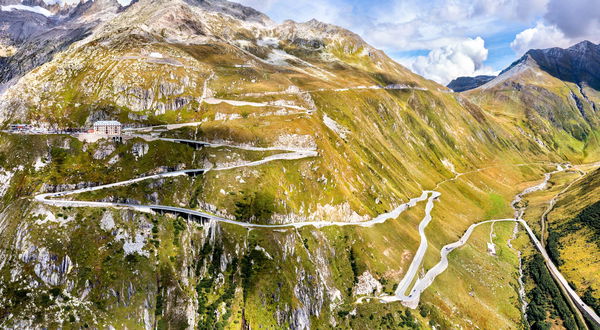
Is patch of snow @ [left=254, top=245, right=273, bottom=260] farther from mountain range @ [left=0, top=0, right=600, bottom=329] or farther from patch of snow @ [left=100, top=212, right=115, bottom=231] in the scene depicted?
patch of snow @ [left=100, top=212, right=115, bottom=231]

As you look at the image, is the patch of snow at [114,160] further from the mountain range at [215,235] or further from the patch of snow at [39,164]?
the patch of snow at [39,164]

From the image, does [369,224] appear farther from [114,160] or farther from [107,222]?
[114,160]

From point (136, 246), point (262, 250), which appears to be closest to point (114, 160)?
point (136, 246)

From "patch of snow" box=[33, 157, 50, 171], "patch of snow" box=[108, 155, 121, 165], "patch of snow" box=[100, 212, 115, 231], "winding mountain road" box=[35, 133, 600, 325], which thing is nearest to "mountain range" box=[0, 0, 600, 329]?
"patch of snow" box=[100, 212, 115, 231]

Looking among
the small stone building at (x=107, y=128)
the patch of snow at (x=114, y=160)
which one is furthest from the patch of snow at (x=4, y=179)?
the small stone building at (x=107, y=128)

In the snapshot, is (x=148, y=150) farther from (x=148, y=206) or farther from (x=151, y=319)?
(x=151, y=319)

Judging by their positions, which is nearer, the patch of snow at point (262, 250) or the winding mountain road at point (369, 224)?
the patch of snow at point (262, 250)

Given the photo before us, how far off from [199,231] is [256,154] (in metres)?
Result: 45.9

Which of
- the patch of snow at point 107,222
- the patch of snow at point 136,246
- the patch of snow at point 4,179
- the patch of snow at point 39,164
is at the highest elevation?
the patch of snow at point 39,164

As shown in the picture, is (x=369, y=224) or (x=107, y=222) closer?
(x=107, y=222)

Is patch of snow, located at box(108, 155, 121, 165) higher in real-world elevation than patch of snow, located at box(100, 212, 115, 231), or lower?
higher

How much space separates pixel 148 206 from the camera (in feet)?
418

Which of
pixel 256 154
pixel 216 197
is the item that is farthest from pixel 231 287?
pixel 256 154

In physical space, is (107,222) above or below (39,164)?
below
